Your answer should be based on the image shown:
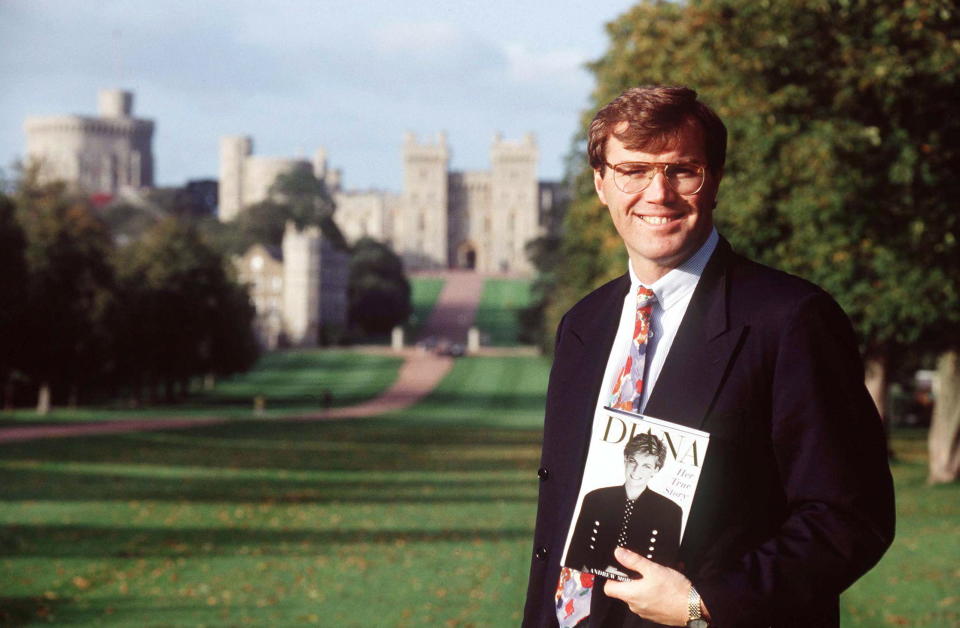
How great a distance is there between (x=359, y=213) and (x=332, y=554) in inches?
5496

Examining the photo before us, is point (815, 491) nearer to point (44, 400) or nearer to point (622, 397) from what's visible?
point (622, 397)

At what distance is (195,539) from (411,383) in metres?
51.2

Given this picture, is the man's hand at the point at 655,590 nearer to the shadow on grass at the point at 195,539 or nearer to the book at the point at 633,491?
the book at the point at 633,491

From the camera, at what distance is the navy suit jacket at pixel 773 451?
8.66ft

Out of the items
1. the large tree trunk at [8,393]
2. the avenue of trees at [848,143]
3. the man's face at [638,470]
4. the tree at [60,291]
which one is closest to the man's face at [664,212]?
the man's face at [638,470]

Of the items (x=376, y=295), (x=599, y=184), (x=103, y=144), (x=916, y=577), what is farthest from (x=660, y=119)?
(x=103, y=144)

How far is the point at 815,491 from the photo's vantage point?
2645 millimetres

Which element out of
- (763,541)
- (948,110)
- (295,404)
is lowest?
(295,404)

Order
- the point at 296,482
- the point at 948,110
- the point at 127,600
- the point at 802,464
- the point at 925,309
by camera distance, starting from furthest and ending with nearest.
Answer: the point at 296,482 < the point at 925,309 < the point at 948,110 < the point at 127,600 < the point at 802,464

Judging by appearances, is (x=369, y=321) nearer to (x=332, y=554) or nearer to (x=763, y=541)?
(x=332, y=554)

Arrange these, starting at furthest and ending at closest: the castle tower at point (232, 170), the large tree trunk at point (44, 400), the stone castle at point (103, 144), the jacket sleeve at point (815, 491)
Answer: the castle tower at point (232, 170) < the stone castle at point (103, 144) < the large tree trunk at point (44, 400) < the jacket sleeve at point (815, 491)

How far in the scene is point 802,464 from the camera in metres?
2.66

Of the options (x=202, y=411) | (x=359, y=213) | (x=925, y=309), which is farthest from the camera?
(x=359, y=213)

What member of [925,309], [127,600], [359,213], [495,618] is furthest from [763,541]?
[359,213]
